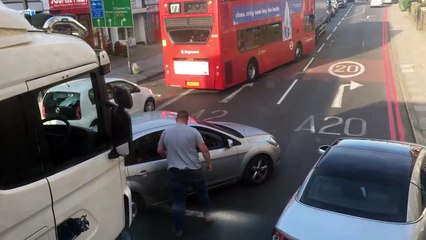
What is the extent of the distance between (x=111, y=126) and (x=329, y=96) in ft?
43.1

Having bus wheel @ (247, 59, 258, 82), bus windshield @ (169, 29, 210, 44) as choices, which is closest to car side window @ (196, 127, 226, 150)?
bus windshield @ (169, 29, 210, 44)

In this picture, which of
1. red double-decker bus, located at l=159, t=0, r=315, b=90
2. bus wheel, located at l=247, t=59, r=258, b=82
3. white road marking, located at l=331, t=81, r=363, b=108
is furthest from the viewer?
bus wheel, located at l=247, t=59, r=258, b=82

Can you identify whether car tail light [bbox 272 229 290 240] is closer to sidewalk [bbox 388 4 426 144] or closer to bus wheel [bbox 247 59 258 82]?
sidewalk [bbox 388 4 426 144]

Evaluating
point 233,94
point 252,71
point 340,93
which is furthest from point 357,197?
point 252,71

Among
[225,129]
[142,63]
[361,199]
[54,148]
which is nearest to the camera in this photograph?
[54,148]

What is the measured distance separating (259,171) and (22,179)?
5818 mm

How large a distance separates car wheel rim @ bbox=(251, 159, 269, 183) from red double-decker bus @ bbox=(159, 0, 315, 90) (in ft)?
28.5

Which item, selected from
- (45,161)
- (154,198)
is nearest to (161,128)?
(154,198)

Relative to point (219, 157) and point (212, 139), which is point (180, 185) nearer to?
point (219, 157)

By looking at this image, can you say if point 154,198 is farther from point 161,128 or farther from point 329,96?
point 329,96

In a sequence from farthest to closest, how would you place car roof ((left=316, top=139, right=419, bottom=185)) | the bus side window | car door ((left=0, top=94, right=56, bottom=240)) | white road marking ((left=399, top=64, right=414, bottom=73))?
white road marking ((left=399, top=64, right=414, bottom=73)) → the bus side window → car roof ((left=316, top=139, right=419, bottom=185)) → car door ((left=0, top=94, right=56, bottom=240))

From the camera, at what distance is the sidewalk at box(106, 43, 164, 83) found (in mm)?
22812

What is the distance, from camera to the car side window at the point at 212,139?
317 inches

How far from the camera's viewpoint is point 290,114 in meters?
14.2
